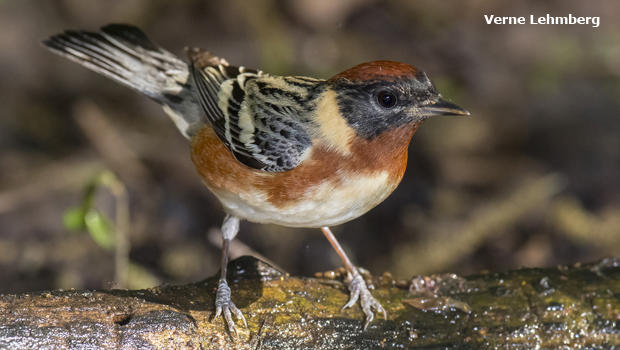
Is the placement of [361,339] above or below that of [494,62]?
below

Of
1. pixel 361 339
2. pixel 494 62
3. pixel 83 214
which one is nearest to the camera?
pixel 361 339

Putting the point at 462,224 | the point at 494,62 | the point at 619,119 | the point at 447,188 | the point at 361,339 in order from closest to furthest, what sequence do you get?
the point at 361,339 → the point at 462,224 → the point at 447,188 → the point at 619,119 → the point at 494,62

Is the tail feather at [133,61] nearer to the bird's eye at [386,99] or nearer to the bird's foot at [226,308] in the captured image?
the bird's foot at [226,308]

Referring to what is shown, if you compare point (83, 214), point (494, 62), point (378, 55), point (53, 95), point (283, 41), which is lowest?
point (83, 214)

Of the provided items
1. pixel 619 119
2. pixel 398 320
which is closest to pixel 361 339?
pixel 398 320

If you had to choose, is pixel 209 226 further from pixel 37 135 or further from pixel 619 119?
pixel 619 119

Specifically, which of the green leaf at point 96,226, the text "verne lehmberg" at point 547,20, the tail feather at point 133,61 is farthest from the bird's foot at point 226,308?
the text "verne lehmberg" at point 547,20

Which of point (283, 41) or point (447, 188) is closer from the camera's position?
point (447, 188)

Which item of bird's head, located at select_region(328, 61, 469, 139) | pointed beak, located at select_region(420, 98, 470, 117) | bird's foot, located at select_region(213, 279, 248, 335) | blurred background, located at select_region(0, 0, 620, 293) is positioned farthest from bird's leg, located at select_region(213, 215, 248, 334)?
blurred background, located at select_region(0, 0, 620, 293)
